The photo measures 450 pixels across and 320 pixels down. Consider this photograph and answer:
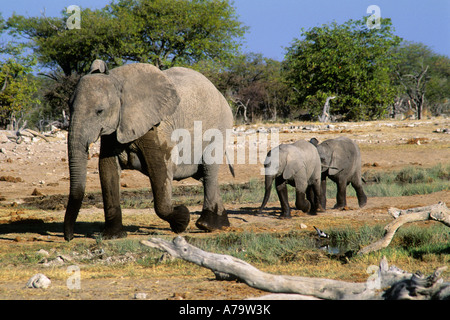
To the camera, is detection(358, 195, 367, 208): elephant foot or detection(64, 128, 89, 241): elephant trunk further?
detection(358, 195, 367, 208): elephant foot

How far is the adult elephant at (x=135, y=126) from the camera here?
22.6 ft

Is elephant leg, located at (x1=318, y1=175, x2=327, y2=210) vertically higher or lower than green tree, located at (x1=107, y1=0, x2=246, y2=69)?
lower

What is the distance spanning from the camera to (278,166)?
33.4 feet

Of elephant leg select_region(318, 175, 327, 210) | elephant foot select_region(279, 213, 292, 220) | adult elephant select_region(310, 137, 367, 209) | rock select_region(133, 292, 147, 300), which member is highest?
adult elephant select_region(310, 137, 367, 209)

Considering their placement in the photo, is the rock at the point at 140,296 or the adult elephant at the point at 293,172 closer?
the rock at the point at 140,296

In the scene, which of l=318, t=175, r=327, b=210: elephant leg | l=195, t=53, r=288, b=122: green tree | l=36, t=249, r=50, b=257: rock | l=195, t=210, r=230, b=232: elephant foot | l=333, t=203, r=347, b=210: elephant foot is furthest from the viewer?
l=195, t=53, r=288, b=122: green tree

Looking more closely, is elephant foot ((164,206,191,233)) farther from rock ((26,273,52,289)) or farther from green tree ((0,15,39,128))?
green tree ((0,15,39,128))

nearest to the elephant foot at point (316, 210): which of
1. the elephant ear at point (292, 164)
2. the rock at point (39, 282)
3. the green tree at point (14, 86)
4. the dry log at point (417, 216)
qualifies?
the elephant ear at point (292, 164)

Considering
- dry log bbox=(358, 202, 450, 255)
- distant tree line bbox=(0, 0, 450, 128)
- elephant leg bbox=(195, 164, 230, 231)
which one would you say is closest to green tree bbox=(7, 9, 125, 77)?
distant tree line bbox=(0, 0, 450, 128)

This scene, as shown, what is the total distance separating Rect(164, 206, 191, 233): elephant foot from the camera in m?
7.81

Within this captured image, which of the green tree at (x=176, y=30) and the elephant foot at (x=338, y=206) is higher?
the green tree at (x=176, y=30)

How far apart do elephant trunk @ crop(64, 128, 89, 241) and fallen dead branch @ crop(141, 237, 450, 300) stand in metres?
2.74

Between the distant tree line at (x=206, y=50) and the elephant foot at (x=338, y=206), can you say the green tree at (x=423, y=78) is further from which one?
the elephant foot at (x=338, y=206)

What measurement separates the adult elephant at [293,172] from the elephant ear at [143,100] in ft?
9.89
